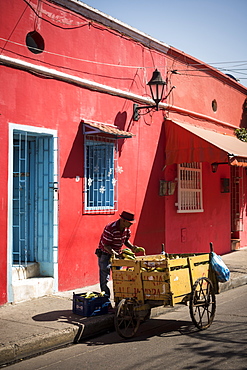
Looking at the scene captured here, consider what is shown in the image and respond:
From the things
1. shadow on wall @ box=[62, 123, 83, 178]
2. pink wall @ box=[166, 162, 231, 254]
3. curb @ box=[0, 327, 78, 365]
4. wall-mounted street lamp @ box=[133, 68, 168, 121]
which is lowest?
curb @ box=[0, 327, 78, 365]

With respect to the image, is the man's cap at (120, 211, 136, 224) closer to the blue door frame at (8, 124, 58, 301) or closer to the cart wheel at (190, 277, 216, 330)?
the cart wheel at (190, 277, 216, 330)

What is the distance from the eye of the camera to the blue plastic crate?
7.48 meters

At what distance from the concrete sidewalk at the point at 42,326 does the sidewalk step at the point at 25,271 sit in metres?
0.51

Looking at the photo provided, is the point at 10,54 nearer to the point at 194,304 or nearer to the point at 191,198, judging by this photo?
the point at 194,304

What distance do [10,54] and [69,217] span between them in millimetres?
3142

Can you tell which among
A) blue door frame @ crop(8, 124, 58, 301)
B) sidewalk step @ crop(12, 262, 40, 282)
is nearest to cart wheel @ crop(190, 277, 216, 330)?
blue door frame @ crop(8, 124, 58, 301)

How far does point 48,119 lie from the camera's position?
9039 mm

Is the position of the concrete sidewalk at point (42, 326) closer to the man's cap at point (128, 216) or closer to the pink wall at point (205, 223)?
the man's cap at point (128, 216)

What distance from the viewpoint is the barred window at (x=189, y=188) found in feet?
42.7

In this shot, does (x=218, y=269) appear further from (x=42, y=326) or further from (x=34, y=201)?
(x=34, y=201)

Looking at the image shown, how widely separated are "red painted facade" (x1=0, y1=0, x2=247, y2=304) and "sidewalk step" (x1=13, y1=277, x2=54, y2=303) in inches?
9.6

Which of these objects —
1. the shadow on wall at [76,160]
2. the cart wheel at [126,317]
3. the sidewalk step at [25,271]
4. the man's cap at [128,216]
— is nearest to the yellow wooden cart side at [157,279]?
the cart wheel at [126,317]

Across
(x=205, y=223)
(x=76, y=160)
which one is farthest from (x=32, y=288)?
(x=205, y=223)

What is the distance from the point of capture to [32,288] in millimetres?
8617
